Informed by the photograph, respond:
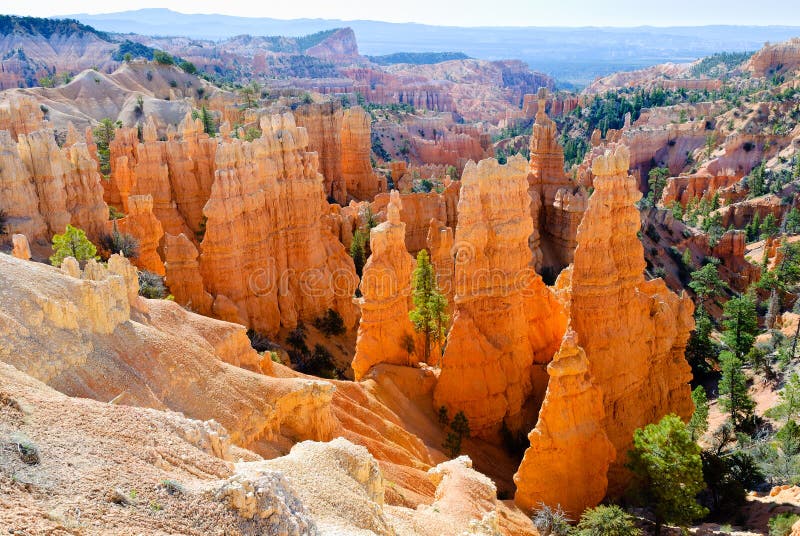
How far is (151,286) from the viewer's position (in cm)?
2433

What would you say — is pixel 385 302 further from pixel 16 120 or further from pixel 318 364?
pixel 16 120

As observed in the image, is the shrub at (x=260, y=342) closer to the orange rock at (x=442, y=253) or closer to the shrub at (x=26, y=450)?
the orange rock at (x=442, y=253)

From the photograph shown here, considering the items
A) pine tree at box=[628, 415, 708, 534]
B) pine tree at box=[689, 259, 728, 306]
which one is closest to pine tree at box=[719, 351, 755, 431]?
pine tree at box=[628, 415, 708, 534]

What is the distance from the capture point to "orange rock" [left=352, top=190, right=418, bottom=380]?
23.0 meters

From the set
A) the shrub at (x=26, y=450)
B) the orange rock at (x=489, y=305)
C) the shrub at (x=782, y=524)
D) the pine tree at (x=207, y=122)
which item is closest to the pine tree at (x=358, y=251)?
the orange rock at (x=489, y=305)

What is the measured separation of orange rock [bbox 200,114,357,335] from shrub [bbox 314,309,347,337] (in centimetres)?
31

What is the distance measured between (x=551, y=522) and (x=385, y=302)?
909 cm

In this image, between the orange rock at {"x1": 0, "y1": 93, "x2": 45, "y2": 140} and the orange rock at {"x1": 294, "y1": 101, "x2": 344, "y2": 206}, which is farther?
the orange rock at {"x1": 294, "y1": 101, "x2": 344, "y2": 206}

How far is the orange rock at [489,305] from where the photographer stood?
72.0ft

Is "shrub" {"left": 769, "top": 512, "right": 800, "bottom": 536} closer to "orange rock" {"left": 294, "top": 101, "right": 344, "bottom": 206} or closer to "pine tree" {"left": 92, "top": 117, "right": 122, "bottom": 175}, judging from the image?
"orange rock" {"left": 294, "top": 101, "right": 344, "bottom": 206}

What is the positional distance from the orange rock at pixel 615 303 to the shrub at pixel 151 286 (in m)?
14.5

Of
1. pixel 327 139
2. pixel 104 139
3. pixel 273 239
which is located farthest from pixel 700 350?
pixel 104 139

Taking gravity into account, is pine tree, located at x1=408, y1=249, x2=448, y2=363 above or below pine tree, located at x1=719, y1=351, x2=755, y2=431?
above

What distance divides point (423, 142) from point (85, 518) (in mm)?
93649
